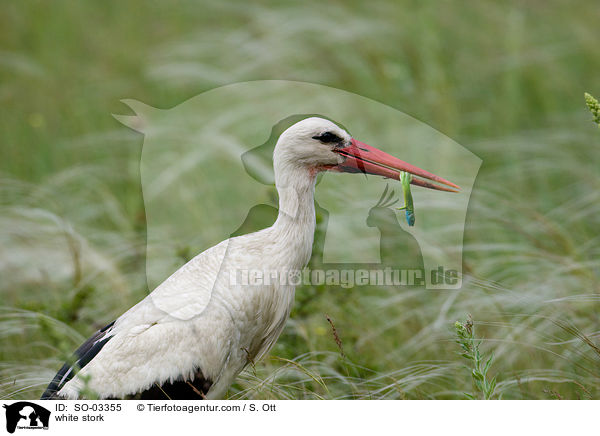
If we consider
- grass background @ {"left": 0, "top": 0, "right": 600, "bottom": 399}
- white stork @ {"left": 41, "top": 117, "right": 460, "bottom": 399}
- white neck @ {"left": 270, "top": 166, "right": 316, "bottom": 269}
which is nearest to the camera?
white stork @ {"left": 41, "top": 117, "right": 460, "bottom": 399}

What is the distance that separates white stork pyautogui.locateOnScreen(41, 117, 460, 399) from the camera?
3.12 m

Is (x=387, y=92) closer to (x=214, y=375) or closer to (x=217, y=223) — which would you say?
(x=217, y=223)

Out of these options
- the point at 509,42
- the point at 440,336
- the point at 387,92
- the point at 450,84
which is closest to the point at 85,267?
the point at 440,336

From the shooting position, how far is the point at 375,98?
7.00 metres

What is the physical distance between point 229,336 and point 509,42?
5.45m

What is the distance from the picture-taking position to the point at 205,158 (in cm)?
549

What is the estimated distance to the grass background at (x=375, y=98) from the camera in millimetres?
4215

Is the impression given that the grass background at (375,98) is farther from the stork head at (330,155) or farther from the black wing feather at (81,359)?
the stork head at (330,155)

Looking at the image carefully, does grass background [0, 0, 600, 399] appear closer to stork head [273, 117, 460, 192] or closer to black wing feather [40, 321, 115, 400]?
black wing feather [40, 321, 115, 400]

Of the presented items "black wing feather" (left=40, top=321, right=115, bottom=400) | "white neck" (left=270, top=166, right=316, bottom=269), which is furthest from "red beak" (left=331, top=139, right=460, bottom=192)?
"black wing feather" (left=40, top=321, right=115, bottom=400)
